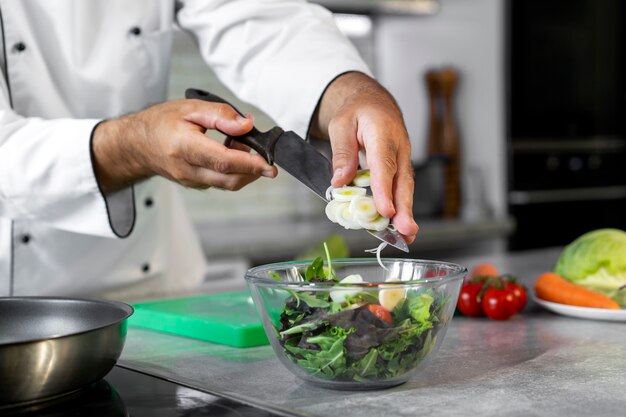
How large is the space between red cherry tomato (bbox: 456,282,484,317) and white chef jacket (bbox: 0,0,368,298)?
38 cm

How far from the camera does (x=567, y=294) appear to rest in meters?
1.33

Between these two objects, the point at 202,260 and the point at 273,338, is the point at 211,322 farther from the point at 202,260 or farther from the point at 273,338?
the point at 202,260

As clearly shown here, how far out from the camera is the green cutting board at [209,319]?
1155mm

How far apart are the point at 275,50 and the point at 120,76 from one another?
0.97 feet

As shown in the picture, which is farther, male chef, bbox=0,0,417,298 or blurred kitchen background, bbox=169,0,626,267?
blurred kitchen background, bbox=169,0,626,267

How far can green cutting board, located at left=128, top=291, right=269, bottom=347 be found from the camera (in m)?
1.16

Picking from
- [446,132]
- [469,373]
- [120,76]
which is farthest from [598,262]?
[446,132]

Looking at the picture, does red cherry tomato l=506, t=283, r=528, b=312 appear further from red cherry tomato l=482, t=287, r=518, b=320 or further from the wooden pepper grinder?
the wooden pepper grinder

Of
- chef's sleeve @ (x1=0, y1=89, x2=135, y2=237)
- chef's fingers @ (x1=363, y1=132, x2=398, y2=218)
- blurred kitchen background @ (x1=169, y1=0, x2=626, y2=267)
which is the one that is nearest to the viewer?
chef's fingers @ (x1=363, y1=132, x2=398, y2=218)

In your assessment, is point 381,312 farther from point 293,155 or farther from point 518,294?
point 518,294

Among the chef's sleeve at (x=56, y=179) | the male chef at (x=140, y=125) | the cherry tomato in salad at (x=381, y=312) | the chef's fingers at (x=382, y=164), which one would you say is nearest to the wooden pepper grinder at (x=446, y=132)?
the male chef at (x=140, y=125)

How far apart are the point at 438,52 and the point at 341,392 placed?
2964 millimetres

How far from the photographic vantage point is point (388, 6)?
3.40 metres

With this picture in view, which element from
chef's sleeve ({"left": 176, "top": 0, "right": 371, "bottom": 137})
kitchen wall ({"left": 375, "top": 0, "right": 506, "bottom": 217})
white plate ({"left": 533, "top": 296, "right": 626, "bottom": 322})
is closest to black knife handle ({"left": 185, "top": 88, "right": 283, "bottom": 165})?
chef's sleeve ({"left": 176, "top": 0, "right": 371, "bottom": 137})
